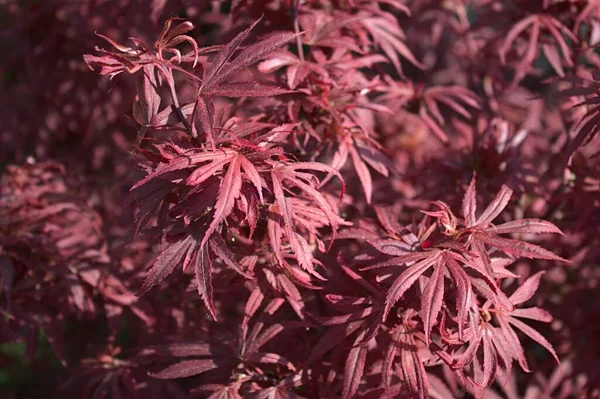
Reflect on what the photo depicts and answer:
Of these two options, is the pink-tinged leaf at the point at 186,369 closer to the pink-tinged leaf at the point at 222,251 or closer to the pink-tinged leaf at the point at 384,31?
the pink-tinged leaf at the point at 222,251

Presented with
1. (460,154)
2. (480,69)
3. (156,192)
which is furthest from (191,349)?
(480,69)

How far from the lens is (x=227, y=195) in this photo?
1050 mm

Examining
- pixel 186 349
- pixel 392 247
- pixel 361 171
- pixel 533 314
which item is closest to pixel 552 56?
pixel 361 171

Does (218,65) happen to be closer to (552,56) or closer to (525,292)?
(525,292)

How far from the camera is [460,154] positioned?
1.92 meters

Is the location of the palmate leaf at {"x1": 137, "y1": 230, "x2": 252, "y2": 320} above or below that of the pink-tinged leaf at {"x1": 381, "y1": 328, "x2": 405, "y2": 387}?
above

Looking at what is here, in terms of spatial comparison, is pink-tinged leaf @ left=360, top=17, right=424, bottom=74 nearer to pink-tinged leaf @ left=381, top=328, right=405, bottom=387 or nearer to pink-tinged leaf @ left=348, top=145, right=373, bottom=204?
pink-tinged leaf @ left=348, top=145, right=373, bottom=204

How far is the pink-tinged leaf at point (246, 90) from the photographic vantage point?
113cm

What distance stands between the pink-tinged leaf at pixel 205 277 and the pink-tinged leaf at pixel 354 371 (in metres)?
0.30

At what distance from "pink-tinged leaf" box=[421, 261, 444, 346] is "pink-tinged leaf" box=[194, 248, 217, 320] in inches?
14.4

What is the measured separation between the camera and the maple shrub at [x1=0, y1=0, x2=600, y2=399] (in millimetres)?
1169

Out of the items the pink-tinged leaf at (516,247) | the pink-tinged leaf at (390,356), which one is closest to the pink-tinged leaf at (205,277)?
the pink-tinged leaf at (390,356)

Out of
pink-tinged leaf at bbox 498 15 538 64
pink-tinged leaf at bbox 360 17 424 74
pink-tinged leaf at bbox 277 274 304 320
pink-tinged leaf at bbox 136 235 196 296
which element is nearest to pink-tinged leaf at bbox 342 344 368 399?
pink-tinged leaf at bbox 277 274 304 320

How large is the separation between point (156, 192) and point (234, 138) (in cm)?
18
